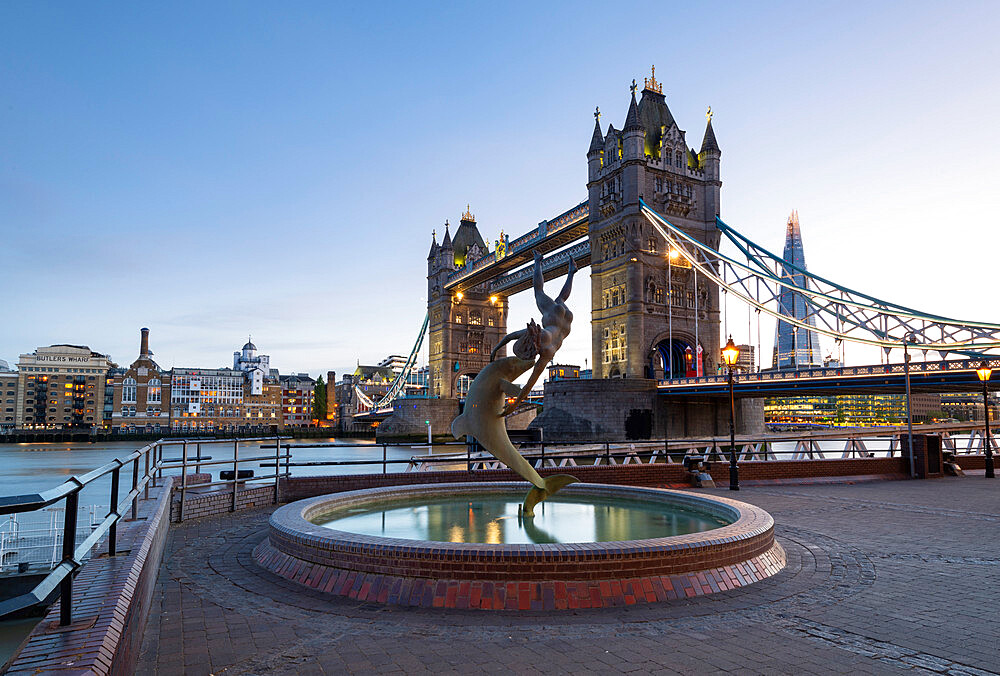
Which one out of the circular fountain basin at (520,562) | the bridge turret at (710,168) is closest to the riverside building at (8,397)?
the bridge turret at (710,168)

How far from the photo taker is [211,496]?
11.8m

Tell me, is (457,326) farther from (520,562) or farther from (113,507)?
(113,507)

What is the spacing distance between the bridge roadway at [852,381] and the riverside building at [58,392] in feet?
394

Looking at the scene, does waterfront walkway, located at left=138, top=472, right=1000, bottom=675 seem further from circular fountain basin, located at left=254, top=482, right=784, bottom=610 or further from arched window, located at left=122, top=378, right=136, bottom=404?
arched window, located at left=122, top=378, right=136, bottom=404

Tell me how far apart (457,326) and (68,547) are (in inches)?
3631

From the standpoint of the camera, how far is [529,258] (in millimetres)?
82000

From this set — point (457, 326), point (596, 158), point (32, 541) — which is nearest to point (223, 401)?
point (457, 326)

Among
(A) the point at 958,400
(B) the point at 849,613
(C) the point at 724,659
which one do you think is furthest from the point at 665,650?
(A) the point at 958,400

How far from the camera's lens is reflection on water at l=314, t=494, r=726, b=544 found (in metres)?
8.58

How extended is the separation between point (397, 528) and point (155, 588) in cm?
324

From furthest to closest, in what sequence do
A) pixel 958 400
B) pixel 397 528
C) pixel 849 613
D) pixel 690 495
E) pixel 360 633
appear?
pixel 958 400
pixel 690 495
pixel 397 528
pixel 849 613
pixel 360 633

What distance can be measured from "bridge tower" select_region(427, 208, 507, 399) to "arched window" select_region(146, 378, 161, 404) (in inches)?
2766

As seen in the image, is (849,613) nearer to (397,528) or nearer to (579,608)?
(579,608)

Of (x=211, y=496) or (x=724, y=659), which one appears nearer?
(x=724, y=659)
